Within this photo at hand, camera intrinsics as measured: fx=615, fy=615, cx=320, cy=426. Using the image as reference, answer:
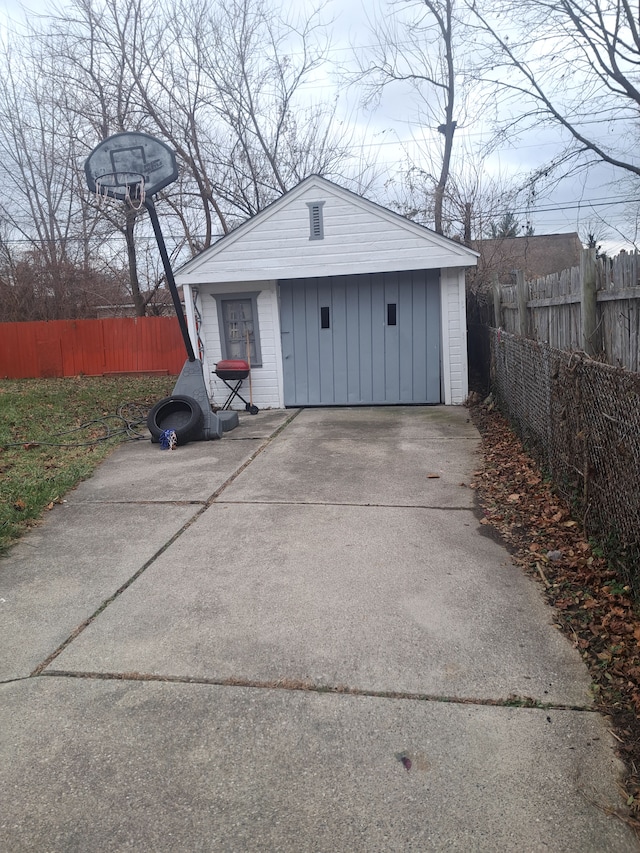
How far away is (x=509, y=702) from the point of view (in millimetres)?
2602

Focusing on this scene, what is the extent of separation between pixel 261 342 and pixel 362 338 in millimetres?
1731

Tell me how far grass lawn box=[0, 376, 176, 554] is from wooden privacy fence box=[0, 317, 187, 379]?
70.1 inches

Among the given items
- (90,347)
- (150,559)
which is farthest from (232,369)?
(90,347)

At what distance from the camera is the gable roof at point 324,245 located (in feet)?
31.7

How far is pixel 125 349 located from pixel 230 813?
58.3 feet

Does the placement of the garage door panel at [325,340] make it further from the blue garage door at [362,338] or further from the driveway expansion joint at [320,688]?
the driveway expansion joint at [320,688]

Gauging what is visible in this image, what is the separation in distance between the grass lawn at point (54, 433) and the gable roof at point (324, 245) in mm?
2875

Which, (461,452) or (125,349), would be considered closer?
(461,452)

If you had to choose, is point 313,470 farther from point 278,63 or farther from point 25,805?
point 278,63

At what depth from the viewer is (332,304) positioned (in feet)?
34.1

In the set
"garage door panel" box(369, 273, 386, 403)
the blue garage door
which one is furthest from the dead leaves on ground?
"garage door panel" box(369, 273, 386, 403)

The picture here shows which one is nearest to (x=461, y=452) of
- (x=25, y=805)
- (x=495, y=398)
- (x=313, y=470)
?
(x=313, y=470)

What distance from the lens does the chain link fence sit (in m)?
3.32

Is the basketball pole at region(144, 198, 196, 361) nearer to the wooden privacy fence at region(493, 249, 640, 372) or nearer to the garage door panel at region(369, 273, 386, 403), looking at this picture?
the garage door panel at region(369, 273, 386, 403)
